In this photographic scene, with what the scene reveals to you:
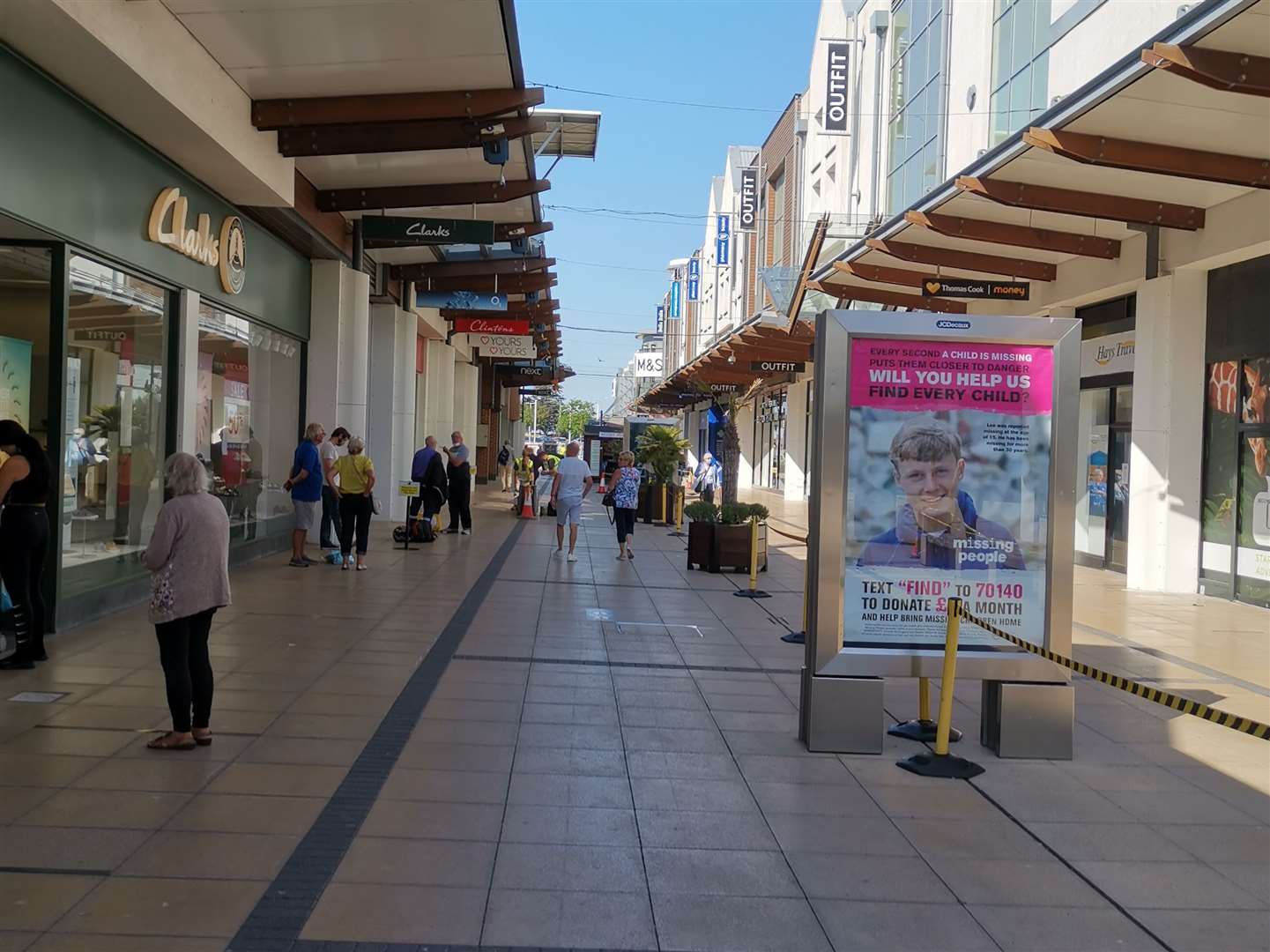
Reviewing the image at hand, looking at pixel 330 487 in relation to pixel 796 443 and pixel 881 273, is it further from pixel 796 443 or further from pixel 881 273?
pixel 796 443

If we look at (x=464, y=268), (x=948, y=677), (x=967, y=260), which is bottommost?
(x=948, y=677)

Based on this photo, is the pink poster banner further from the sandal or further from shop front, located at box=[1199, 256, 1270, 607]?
shop front, located at box=[1199, 256, 1270, 607]

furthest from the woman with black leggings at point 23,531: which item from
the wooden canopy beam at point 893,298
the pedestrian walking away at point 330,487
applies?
the wooden canopy beam at point 893,298

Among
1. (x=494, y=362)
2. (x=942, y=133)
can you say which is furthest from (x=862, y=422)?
(x=494, y=362)

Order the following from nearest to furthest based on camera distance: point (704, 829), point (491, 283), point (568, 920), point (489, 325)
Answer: point (568, 920)
point (704, 829)
point (491, 283)
point (489, 325)

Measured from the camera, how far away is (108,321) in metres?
9.77

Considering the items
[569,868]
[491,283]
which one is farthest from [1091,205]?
[491,283]

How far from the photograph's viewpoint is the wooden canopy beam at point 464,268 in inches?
834

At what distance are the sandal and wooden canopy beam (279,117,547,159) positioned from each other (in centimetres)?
729

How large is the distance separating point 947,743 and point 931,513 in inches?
50.2

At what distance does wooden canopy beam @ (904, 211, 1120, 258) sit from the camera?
598 inches

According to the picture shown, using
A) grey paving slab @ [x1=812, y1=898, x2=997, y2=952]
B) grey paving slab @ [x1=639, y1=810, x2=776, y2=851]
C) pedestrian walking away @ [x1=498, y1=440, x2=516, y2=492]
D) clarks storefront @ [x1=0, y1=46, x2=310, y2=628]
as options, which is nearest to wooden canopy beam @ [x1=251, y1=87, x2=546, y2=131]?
clarks storefront @ [x1=0, y1=46, x2=310, y2=628]

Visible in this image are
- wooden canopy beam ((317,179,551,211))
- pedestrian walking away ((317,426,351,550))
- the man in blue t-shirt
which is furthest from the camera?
pedestrian walking away ((317,426,351,550))

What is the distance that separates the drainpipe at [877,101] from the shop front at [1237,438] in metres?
15.0
